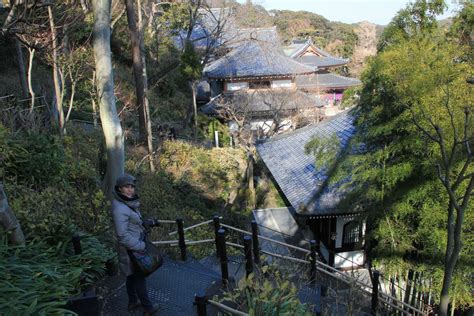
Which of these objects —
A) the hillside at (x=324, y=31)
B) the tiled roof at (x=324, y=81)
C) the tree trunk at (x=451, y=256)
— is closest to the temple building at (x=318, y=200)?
the tree trunk at (x=451, y=256)

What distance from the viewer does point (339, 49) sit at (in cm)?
4206

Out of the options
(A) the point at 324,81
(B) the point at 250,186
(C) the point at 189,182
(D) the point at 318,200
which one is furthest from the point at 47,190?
(A) the point at 324,81

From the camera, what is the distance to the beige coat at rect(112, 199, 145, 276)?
3.36 meters

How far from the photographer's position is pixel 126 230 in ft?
11.2

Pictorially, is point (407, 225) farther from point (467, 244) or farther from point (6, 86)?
point (6, 86)

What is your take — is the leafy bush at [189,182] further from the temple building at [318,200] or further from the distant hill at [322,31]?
the distant hill at [322,31]

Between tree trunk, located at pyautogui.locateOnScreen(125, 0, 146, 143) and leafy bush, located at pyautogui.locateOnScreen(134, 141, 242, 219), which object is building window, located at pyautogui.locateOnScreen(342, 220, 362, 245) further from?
tree trunk, located at pyautogui.locateOnScreen(125, 0, 146, 143)

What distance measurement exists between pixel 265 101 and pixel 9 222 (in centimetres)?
1718

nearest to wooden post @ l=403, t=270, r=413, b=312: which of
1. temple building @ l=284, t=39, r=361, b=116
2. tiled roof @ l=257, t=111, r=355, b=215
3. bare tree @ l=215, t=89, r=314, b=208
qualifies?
tiled roof @ l=257, t=111, r=355, b=215

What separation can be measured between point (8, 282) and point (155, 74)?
19.5 m

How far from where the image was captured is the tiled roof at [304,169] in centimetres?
902

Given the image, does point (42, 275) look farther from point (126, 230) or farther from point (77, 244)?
point (126, 230)

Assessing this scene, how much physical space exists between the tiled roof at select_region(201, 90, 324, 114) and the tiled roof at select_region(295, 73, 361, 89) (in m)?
5.39

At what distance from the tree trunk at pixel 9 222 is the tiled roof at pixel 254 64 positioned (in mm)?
18839
